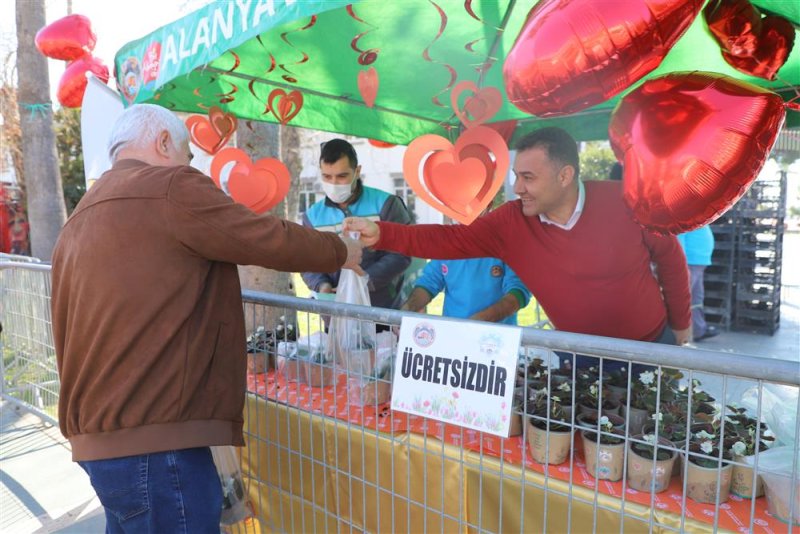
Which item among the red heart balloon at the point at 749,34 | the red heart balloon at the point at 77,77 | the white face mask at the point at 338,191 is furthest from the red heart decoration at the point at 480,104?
the red heart balloon at the point at 77,77

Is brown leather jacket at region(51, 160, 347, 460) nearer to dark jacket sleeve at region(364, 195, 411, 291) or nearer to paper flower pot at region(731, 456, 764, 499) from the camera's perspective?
paper flower pot at region(731, 456, 764, 499)

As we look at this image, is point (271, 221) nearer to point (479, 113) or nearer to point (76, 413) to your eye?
point (76, 413)

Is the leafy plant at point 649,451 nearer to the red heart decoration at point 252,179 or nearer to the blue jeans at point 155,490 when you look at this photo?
the blue jeans at point 155,490

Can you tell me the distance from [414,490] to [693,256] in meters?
5.71

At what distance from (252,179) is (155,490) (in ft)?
5.66

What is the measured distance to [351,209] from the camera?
3.40 meters

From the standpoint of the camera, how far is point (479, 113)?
228 centimetres

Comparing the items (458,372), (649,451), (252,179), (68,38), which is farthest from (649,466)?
(68,38)

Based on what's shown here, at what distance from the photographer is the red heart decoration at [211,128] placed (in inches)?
131

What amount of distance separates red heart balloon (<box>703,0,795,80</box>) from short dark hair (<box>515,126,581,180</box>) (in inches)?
25.1

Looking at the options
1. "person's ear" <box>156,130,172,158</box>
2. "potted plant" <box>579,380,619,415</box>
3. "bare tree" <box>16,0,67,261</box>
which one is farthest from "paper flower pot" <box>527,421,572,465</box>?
"bare tree" <box>16,0,67,261</box>

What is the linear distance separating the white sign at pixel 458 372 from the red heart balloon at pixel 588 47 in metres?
0.78

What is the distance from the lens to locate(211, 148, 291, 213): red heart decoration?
2.91 m

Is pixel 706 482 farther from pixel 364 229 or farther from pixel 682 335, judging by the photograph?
pixel 364 229
